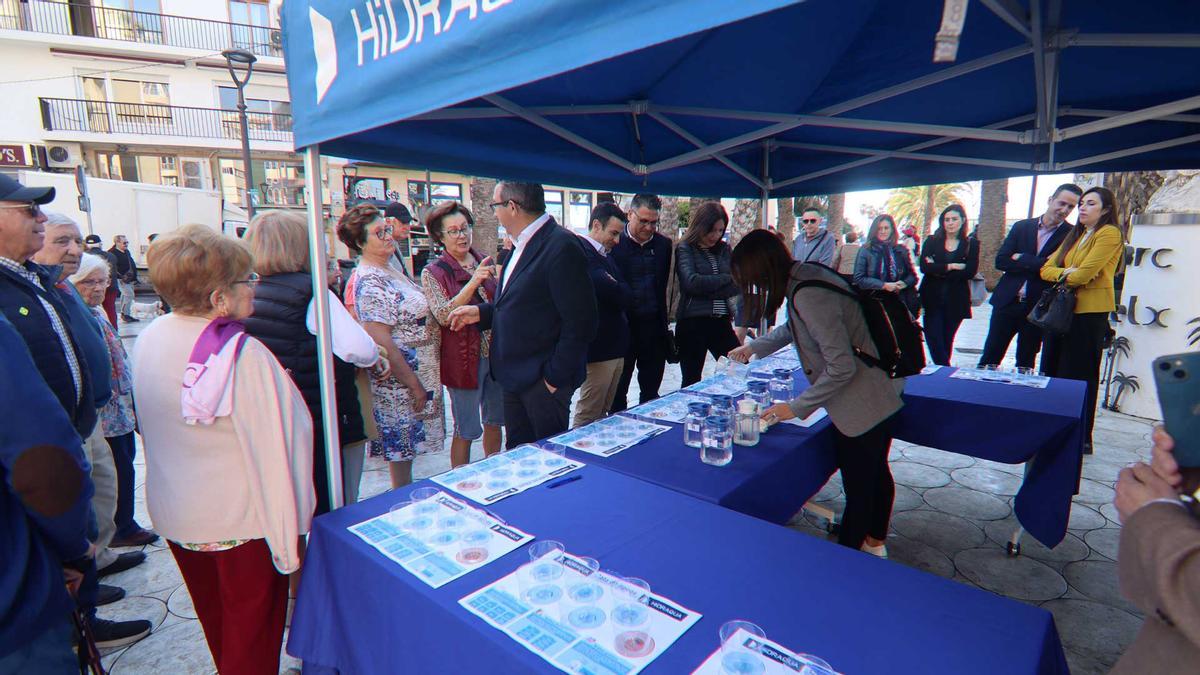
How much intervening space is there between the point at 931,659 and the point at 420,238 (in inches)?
646

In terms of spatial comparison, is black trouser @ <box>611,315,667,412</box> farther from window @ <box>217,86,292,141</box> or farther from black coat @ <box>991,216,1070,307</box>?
window @ <box>217,86,292,141</box>

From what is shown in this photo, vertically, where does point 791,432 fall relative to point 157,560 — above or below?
above

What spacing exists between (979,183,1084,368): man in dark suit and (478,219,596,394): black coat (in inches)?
142

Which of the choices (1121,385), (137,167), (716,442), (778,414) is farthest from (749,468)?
(137,167)

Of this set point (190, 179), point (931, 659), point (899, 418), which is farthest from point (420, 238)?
point (931, 659)

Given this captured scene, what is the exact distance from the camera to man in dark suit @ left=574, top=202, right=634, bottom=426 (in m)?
3.42

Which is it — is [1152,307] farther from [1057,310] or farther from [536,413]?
[536,413]

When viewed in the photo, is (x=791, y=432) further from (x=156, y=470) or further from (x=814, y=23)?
(x=156, y=470)

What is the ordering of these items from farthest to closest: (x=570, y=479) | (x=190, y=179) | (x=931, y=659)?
(x=190, y=179) < (x=570, y=479) < (x=931, y=659)

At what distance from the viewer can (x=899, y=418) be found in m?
2.77

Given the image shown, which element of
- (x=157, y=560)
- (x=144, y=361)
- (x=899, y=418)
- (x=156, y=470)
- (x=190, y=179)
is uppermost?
(x=190, y=179)

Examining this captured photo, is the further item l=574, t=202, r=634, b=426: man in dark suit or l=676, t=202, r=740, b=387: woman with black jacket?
l=676, t=202, r=740, b=387: woman with black jacket

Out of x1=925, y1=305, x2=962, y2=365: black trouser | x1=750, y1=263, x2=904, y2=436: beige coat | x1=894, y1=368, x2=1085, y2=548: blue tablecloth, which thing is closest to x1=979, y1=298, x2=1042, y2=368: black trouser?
x1=925, y1=305, x2=962, y2=365: black trouser

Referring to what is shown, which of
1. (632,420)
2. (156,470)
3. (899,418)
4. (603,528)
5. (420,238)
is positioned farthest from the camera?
(420,238)
